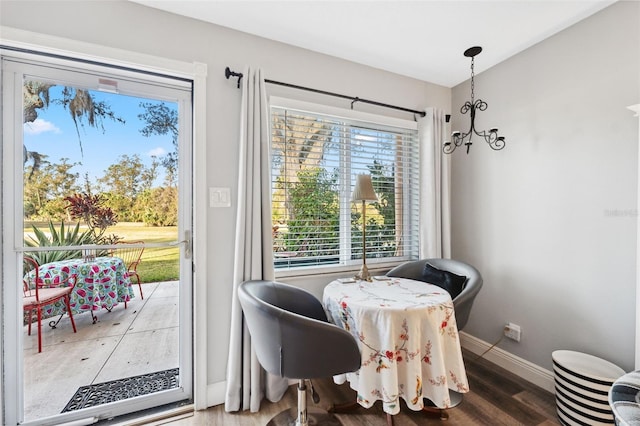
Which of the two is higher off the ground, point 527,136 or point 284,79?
point 284,79

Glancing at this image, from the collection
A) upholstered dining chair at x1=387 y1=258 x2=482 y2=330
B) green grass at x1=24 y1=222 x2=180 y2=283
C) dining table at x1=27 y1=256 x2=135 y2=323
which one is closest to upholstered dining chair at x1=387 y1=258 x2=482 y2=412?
upholstered dining chair at x1=387 y1=258 x2=482 y2=330

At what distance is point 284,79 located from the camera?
6.95ft

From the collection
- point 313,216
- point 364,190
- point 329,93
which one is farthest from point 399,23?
point 313,216

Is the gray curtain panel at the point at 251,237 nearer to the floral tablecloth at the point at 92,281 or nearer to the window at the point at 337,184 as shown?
the window at the point at 337,184

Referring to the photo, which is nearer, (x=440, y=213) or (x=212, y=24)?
(x=212, y=24)

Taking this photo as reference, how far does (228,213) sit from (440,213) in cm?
189

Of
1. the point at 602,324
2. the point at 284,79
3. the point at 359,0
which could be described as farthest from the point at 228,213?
the point at 602,324

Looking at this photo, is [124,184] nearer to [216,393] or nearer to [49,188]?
[49,188]

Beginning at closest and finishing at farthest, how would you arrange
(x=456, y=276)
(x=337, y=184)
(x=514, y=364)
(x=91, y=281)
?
(x=91, y=281) → (x=456, y=276) → (x=514, y=364) → (x=337, y=184)

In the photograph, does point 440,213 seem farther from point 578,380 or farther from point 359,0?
Answer: point 359,0

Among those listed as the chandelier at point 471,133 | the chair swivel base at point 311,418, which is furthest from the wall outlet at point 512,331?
the chair swivel base at point 311,418

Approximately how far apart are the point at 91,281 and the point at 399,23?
8.54ft

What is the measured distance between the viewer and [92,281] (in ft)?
5.75

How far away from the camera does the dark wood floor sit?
1.72 metres
